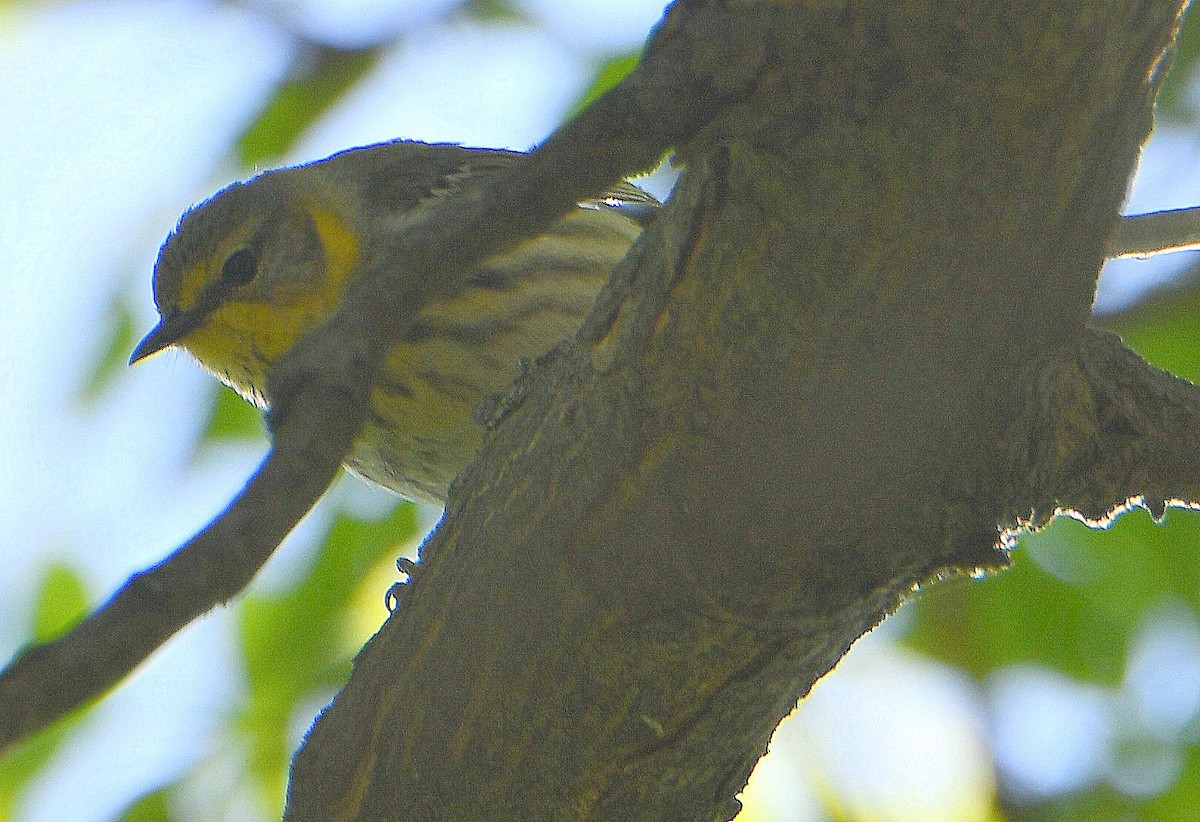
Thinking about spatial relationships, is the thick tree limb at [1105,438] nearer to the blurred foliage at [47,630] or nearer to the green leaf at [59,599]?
the blurred foliage at [47,630]

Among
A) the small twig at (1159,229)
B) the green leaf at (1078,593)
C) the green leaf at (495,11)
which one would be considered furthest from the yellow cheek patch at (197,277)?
the small twig at (1159,229)

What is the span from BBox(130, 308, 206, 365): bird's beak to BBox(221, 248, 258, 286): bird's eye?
158mm

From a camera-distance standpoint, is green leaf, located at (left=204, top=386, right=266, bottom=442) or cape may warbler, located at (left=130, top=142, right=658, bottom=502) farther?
green leaf, located at (left=204, top=386, right=266, bottom=442)

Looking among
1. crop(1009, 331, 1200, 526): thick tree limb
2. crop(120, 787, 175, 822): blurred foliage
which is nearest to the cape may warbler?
crop(120, 787, 175, 822): blurred foliage

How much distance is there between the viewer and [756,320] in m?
2.27

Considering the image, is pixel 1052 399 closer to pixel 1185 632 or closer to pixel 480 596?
pixel 480 596

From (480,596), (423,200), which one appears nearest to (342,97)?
(423,200)

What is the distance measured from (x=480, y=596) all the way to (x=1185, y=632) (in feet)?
9.63

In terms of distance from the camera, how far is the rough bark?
2.13 metres

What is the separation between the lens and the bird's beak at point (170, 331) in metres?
4.97

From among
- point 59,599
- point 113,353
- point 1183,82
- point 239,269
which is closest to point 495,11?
point 239,269

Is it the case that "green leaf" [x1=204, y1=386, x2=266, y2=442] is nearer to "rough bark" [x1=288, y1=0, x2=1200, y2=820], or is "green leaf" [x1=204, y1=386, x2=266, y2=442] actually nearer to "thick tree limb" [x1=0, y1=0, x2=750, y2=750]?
"rough bark" [x1=288, y1=0, x2=1200, y2=820]

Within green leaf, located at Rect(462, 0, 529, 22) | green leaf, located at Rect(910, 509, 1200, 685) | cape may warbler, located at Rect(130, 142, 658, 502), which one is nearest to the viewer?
cape may warbler, located at Rect(130, 142, 658, 502)

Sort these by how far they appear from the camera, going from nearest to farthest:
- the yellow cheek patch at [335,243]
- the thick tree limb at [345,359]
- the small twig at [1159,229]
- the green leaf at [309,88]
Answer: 1. the thick tree limb at [345,359]
2. the small twig at [1159,229]
3. the yellow cheek patch at [335,243]
4. the green leaf at [309,88]
